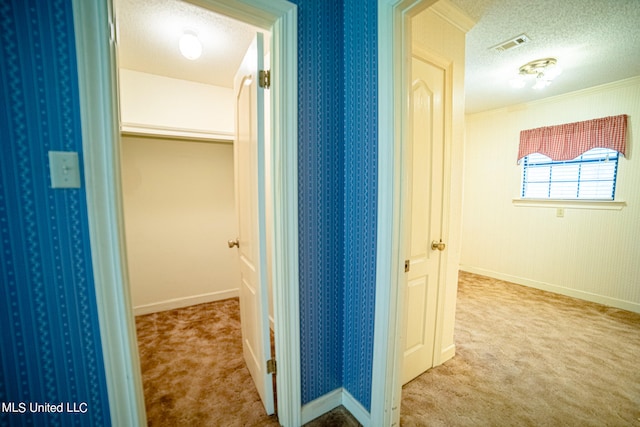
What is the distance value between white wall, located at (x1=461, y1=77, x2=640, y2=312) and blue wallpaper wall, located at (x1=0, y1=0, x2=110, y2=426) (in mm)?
4613

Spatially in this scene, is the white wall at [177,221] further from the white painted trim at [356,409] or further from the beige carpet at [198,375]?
the white painted trim at [356,409]

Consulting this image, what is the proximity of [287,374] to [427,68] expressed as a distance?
2.01m

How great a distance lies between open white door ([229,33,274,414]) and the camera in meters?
1.33

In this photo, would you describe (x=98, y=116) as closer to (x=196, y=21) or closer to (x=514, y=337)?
(x=196, y=21)

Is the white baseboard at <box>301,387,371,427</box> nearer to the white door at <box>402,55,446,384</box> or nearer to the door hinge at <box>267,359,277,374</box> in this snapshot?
the door hinge at <box>267,359,277,374</box>

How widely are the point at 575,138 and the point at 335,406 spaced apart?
159 inches

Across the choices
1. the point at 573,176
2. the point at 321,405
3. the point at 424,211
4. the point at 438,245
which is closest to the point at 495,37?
the point at 424,211

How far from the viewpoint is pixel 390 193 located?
1.15m

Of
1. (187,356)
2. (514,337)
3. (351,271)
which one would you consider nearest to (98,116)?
(351,271)

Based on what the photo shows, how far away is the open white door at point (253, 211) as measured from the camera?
1329 mm

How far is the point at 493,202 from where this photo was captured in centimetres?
392

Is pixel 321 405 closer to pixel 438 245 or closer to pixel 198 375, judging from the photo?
pixel 198 375

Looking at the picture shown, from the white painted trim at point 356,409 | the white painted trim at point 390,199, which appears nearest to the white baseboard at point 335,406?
the white painted trim at point 356,409

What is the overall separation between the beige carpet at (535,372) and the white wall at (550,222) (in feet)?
1.41
